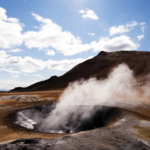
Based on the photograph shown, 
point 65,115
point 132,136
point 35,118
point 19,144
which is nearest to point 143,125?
point 132,136

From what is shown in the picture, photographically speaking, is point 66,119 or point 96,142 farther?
point 66,119

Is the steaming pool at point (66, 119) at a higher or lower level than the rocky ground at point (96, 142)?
lower

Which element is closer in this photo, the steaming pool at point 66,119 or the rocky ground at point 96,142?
the rocky ground at point 96,142

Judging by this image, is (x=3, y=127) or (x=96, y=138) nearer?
(x=96, y=138)

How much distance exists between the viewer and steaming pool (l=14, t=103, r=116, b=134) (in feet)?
37.5

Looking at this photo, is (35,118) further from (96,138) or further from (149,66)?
(149,66)

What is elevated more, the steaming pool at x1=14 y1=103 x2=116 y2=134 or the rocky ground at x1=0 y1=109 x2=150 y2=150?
the rocky ground at x1=0 y1=109 x2=150 y2=150

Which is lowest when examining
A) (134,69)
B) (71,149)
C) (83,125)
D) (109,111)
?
(83,125)

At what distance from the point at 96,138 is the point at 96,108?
8.34 metres

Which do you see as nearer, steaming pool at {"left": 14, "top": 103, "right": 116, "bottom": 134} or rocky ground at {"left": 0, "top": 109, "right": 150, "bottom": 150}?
rocky ground at {"left": 0, "top": 109, "right": 150, "bottom": 150}

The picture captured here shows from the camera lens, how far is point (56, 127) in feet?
39.0

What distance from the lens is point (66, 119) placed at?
13.4 metres

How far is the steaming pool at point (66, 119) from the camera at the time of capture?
1143 cm

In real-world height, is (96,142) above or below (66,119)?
above
